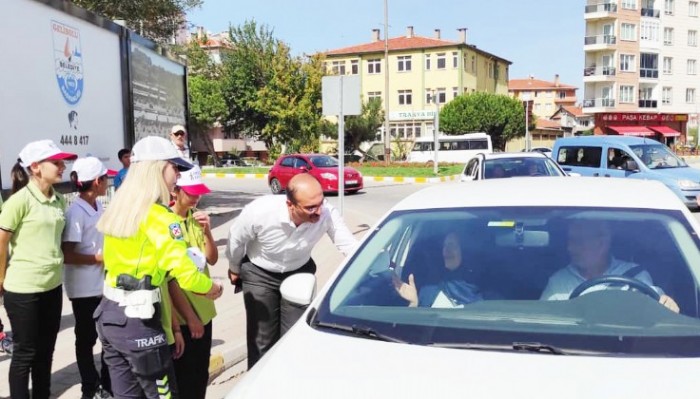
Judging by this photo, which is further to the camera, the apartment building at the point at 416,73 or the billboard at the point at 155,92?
the apartment building at the point at 416,73

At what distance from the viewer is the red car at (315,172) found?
2177 cm

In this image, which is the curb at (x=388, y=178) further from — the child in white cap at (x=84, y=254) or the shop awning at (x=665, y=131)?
the shop awning at (x=665, y=131)

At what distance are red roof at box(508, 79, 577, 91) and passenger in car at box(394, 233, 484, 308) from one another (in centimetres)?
12222

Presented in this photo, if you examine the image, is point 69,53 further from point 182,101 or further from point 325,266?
point 182,101

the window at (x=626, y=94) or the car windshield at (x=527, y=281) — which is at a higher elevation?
the window at (x=626, y=94)

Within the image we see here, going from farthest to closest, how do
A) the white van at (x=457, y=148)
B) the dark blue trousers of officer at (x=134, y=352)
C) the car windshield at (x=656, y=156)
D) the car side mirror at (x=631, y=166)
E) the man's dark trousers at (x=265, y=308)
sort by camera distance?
the white van at (x=457, y=148), the car windshield at (x=656, y=156), the car side mirror at (x=631, y=166), the man's dark trousers at (x=265, y=308), the dark blue trousers of officer at (x=134, y=352)

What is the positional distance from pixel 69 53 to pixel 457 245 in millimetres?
7080

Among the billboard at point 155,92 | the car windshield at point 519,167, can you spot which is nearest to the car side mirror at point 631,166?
the car windshield at point 519,167

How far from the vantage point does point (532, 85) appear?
12250 centimetres

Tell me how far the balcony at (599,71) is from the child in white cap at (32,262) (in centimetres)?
6244

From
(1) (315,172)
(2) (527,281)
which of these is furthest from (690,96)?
(2) (527,281)

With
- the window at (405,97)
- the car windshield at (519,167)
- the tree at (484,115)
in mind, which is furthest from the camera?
the window at (405,97)

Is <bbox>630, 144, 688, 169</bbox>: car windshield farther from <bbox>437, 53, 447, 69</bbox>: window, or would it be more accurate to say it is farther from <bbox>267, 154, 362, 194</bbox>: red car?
<bbox>437, 53, 447, 69</bbox>: window

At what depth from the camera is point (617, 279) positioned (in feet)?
9.36
